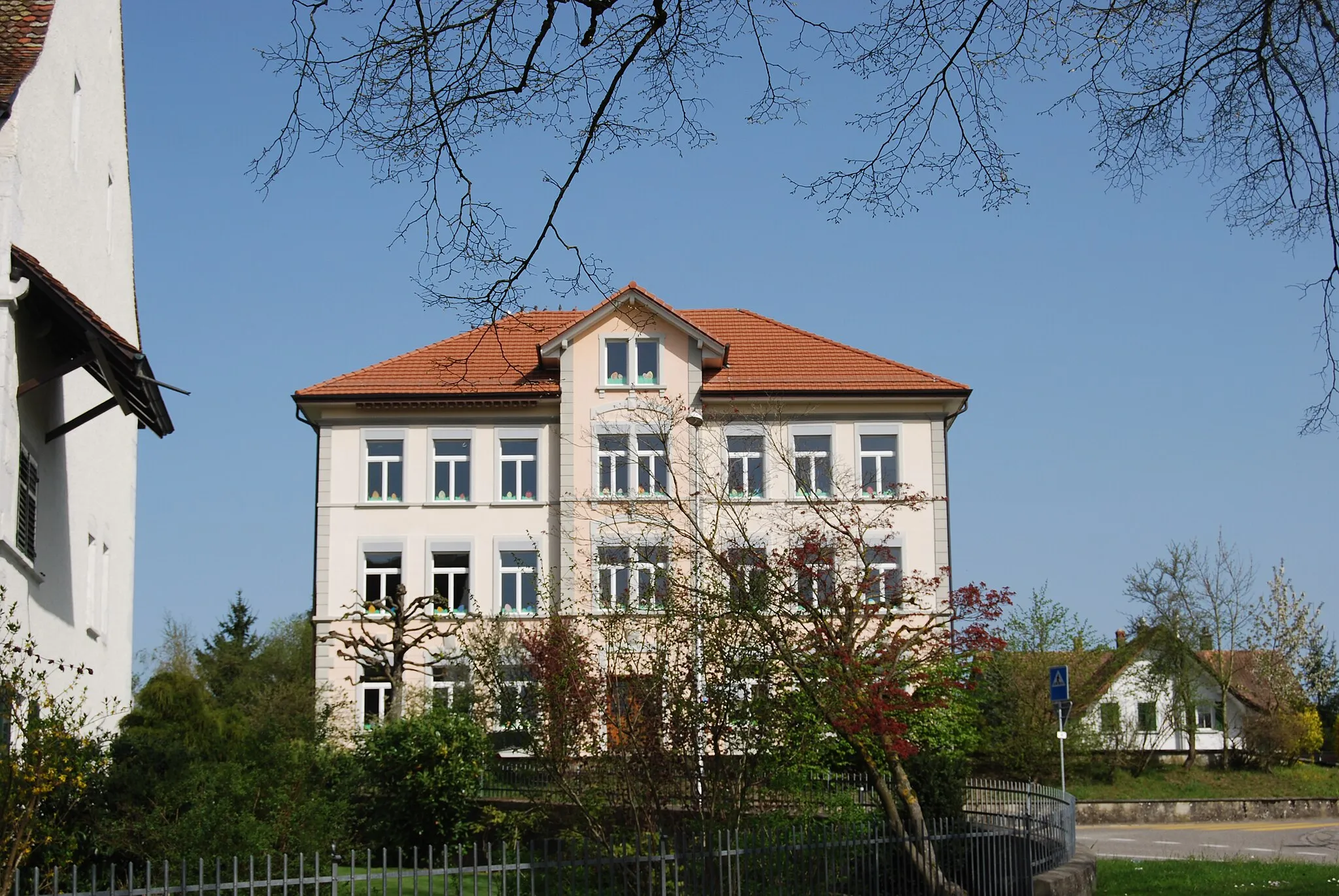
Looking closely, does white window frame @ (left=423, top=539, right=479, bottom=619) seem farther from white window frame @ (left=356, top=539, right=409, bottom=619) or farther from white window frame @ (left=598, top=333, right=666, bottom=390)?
white window frame @ (left=598, top=333, right=666, bottom=390)

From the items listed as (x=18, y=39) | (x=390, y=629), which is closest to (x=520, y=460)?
(x=390, y=629)

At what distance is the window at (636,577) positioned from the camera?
53.4 feet

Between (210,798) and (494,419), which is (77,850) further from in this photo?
(494,419)

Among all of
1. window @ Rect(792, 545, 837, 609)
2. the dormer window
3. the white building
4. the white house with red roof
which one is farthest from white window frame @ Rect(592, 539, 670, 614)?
the dormer window

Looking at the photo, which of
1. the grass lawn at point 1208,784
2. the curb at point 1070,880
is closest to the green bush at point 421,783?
the curb at point 1070,880

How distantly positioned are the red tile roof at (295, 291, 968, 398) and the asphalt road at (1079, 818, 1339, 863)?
1331cm

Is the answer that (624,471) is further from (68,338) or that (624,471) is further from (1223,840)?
(68,338)

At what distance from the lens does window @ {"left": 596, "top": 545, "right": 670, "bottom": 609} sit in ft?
53.4

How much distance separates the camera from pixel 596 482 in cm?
3931

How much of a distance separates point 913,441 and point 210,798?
97.0ft

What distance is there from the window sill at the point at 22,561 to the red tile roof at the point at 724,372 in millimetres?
22676

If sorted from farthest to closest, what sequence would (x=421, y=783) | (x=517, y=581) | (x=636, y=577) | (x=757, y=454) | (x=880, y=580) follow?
1. (x=517, y=581)
2. (x=757, y=454)
3. (x=421, y=783)
4. (x=636, y=577)
5. (x=880, y=580)

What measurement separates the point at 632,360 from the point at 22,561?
26.5 metres

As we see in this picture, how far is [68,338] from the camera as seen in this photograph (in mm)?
16062
